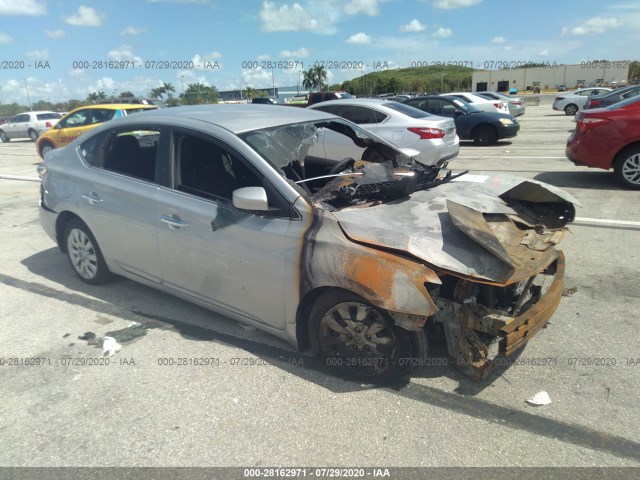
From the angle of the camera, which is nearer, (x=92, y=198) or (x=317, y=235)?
(x=317, y=235)

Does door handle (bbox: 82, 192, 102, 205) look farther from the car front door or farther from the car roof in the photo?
the car front door

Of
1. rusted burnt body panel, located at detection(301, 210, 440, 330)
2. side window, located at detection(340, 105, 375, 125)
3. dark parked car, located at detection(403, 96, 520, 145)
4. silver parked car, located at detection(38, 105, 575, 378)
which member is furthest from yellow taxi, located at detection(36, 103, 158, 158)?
rusted burnt body panel, located at detection(301, 210, 440, 330)

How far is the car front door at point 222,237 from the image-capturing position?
3.01m

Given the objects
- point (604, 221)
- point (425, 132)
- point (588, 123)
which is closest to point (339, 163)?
point (604, 221)

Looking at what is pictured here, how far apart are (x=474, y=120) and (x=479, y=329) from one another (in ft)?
42.4

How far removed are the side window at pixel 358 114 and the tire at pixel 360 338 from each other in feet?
23.4

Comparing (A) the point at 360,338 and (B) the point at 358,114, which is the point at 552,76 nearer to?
(B) the point at 358,114

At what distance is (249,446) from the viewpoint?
2494mm

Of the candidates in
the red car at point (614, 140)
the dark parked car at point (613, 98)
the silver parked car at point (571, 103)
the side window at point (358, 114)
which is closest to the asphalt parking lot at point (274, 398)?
the red car at point (614, 140)

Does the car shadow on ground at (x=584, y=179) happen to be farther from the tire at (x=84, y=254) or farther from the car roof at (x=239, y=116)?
the tire at (x=84, y=254)

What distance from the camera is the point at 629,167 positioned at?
7.36 meters

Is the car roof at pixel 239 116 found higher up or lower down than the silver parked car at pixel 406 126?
higher up

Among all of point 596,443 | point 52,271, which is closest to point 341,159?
point 596,443

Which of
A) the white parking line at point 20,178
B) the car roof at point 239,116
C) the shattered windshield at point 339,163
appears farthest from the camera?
the white parking line at point 20,178
